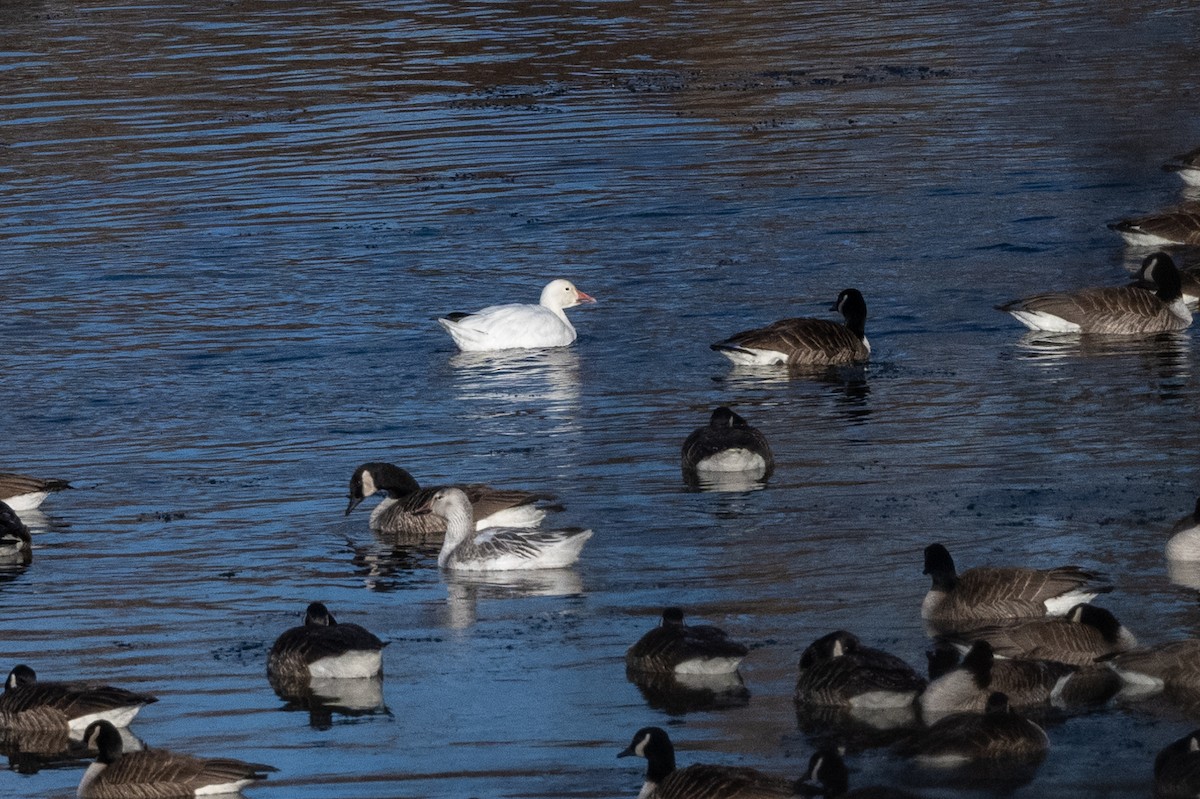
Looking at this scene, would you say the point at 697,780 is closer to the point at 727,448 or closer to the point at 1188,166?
the point at 727,448

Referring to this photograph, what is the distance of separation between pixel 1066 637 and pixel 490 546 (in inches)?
176

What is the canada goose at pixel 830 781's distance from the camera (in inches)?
376

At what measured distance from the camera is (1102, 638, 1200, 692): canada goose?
11.2 m

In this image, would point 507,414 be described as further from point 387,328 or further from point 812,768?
point 812,768

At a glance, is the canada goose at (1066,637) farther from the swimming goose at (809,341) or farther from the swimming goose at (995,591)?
the swimming goose at (809,341)

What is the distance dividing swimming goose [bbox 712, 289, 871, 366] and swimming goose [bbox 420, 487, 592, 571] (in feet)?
21.0

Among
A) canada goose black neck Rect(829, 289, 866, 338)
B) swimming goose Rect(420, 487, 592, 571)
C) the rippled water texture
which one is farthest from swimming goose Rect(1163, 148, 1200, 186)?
swimming goose Rect(420, 487, 592, 571)

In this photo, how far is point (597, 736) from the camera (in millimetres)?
11211

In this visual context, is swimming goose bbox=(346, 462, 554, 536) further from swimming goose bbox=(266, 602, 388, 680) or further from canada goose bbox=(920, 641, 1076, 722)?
canada goose bbox=(920, 641, 1076, 722)

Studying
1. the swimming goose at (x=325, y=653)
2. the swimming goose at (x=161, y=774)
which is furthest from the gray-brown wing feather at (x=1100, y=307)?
the swimming goose at (x=161, y=774)

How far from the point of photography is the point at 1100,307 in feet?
70.4

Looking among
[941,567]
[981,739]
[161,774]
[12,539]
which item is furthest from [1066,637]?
[12,539]

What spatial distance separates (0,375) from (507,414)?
6137mm

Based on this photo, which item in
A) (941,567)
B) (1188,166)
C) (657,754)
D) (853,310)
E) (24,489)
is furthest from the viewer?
(1188,166)
